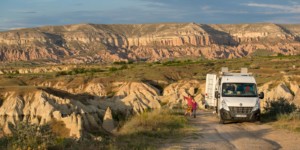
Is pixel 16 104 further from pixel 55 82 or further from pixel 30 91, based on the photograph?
pixel 55 82

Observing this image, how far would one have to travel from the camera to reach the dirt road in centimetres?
1578

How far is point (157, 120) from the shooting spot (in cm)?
2150

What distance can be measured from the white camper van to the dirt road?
611 millimetres

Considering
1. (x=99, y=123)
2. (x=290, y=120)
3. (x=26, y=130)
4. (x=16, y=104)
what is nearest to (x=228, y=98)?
(x=290, y=120)

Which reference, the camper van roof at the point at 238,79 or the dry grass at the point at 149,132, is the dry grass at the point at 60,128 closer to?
the dry grass at the point at 149,132

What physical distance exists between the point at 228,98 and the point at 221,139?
230 inches

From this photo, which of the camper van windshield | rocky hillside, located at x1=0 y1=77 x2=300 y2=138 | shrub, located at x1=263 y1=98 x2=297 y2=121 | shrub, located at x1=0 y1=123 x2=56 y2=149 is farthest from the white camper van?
shrub, located at x1=0 y1=123 x2=56 y2=149

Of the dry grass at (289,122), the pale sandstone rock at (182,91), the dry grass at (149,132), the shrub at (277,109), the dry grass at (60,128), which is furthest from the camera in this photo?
the pale sandstone rock at (182,91)

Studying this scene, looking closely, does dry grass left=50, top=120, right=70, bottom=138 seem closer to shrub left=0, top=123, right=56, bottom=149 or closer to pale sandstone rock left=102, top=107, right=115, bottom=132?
pale sandstone rock left=102, top=107, right=115, bottom=132

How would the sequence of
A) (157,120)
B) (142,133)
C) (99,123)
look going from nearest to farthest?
1. (142,133)
2. (157,120)
3. (99,123)

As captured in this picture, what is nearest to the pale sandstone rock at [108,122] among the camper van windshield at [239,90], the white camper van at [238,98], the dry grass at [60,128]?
the dry grass at [60,128]

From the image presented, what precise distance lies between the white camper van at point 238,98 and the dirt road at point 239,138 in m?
0.61

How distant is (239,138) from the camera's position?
17844 mm

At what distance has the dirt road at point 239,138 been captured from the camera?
51.8 ft
